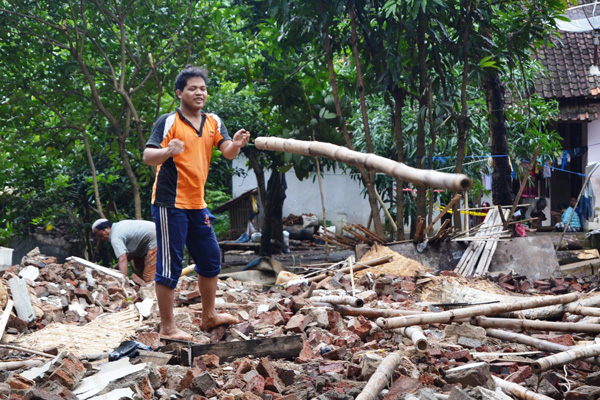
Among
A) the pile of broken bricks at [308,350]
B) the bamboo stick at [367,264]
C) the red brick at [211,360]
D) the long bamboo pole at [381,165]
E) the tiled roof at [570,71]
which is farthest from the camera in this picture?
the tiled roof at [570,71]

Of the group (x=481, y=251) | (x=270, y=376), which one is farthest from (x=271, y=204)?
(x=270, y=376)

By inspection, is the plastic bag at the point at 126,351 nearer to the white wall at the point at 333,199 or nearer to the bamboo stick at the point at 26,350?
the bamboo stick at the point at 26,350

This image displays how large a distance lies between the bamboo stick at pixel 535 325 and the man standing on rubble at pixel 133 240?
485 centimetres

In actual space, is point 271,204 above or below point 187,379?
above

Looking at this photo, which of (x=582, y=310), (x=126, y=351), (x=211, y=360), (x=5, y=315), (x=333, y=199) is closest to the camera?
(x=211, y=360)

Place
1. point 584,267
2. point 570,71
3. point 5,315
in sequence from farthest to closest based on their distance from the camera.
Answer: point 570,71
point 584,267
point 5,315

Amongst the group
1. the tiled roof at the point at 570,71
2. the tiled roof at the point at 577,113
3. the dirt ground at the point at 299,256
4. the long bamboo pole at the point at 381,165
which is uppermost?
the tiled roof at the point at 570,71

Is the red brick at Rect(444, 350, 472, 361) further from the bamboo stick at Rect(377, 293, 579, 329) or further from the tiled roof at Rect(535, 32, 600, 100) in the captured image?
the tiled roof at Rect(535, 32, 600, 100)

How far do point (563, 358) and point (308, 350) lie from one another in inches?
59.9

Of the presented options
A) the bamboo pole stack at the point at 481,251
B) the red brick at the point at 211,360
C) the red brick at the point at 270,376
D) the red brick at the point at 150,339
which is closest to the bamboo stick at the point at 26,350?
the red brick at the point at 150,339

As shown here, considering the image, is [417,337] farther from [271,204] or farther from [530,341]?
[271,204]

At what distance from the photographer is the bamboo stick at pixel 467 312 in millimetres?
4070

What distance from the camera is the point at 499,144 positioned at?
416 inches

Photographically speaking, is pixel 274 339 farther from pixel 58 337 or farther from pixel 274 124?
pixel 274 124
